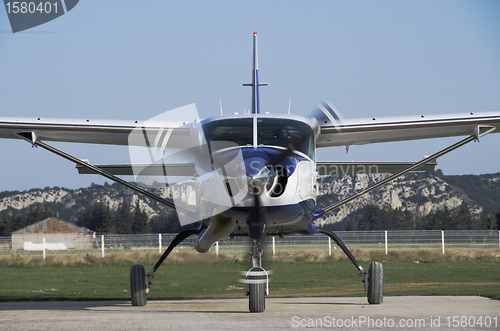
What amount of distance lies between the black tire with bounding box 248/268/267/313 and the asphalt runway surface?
15cm

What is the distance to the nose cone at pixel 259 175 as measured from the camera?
20.2ft

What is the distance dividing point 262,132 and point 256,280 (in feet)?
6.83

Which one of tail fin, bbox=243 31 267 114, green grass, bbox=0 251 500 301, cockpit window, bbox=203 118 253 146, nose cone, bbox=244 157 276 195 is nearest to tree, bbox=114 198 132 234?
green grass, bbox=0 251 500 301

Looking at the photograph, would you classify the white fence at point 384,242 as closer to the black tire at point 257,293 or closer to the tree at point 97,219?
the black tire at point 257,293

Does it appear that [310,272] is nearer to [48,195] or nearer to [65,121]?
[65,121]

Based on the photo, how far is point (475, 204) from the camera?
112m

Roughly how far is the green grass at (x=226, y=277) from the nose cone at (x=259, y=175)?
2469mm

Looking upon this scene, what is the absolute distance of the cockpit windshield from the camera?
24.0ft

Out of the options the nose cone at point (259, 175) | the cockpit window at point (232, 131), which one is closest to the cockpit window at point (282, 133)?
the cockpit window at point (232, 131)

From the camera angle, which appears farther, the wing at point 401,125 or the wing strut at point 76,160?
the wing at point 401,125

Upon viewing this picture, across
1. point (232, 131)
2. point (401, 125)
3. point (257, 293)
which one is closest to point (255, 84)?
point (401, 125)

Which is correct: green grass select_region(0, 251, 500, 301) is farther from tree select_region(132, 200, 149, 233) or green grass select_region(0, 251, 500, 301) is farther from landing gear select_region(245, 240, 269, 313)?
tree select_region(132, 200, 149, 233)

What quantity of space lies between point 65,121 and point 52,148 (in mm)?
534

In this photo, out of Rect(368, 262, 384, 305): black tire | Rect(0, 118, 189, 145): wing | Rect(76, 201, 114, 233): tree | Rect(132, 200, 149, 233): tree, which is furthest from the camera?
Rect(76, 201, 114, 233): tree
